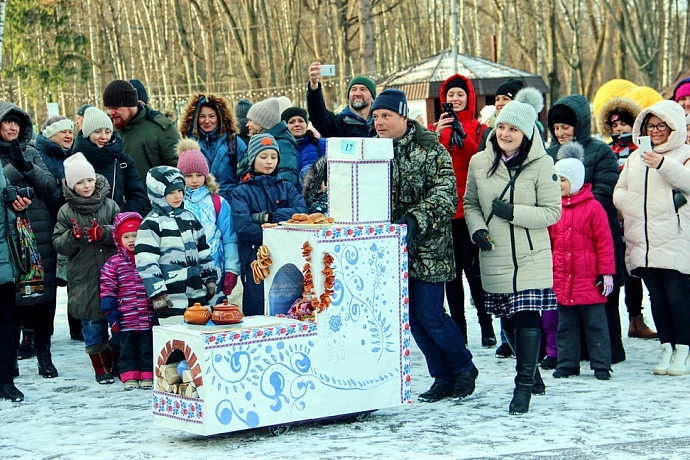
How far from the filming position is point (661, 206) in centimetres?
785

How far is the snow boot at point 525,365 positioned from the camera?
21.4ft

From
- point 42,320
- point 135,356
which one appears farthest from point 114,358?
point 42,320

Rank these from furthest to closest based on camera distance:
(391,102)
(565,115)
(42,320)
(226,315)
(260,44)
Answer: (260,44), (42,320), (565,115), (391,102), (226,315)

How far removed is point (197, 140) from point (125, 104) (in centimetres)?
64

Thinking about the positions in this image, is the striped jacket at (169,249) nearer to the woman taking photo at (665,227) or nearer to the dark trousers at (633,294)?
the woman taking photo at (665,227)

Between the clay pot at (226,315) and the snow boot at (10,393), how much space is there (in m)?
2.00

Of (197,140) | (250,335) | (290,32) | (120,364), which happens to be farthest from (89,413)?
(290,32)

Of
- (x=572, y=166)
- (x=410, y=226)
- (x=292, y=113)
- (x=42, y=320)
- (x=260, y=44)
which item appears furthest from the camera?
(x=260, y=44)

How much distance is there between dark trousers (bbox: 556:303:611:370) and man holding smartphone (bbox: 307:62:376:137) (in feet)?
6.91

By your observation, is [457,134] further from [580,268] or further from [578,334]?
[578,334]

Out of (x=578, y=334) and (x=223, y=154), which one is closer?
(x=578, y=334)

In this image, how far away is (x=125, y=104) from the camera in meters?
8.84

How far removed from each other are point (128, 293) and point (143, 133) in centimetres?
181

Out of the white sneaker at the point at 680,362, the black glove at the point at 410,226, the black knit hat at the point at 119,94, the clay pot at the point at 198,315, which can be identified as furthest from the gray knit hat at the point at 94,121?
the white sneaker at the point at 680,362
